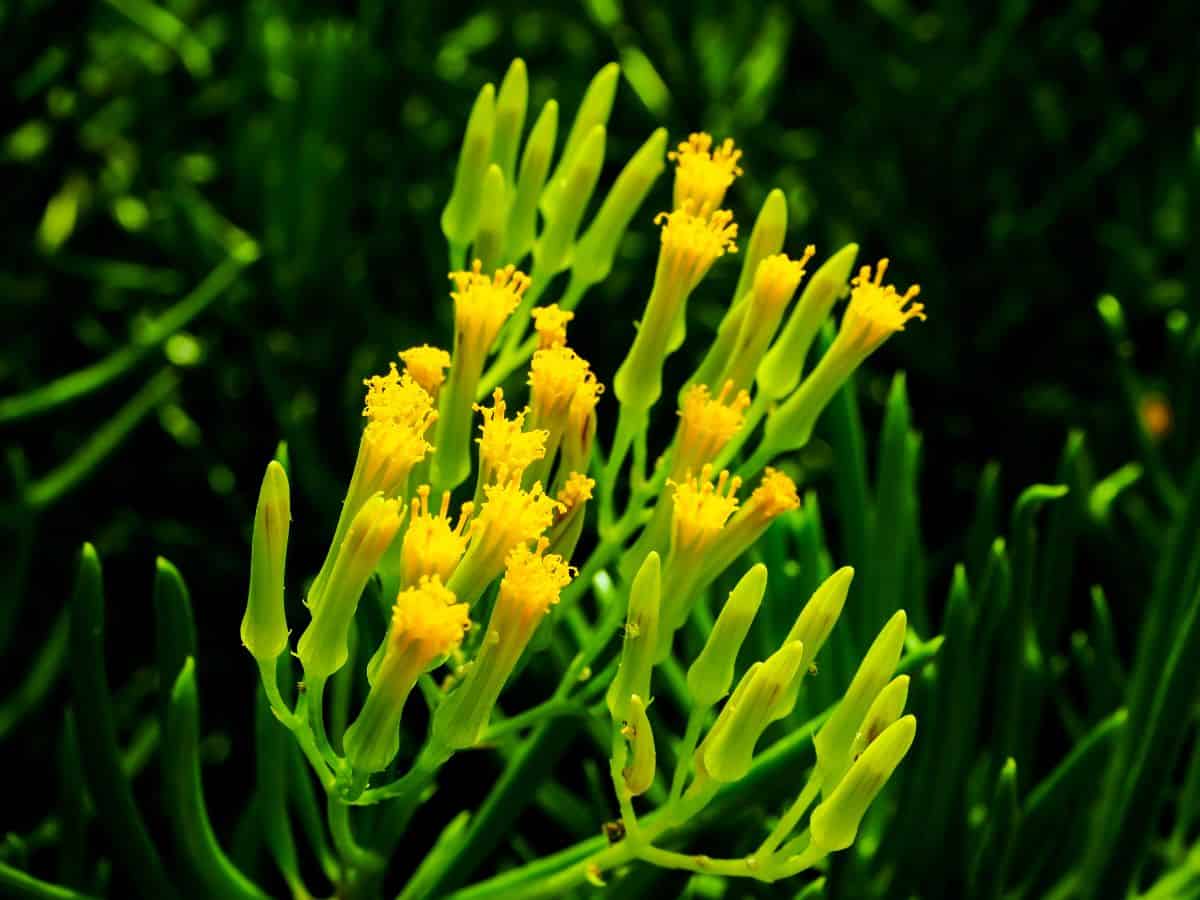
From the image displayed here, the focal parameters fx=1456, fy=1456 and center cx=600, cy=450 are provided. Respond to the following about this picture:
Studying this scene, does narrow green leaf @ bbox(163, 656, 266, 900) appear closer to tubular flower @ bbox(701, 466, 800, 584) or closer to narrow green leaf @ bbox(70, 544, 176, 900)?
narrow green leaf @ bbox(70, 544, 176, 900)

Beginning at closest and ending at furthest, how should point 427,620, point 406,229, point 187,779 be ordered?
point 427,620 → point 187,779 → point 406,229

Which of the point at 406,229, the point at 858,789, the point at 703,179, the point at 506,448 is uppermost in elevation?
the point at 406,229

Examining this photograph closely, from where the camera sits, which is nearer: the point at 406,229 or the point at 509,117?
the point at 509,117

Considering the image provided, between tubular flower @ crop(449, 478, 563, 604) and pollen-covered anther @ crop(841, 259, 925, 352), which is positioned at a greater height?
pollen-covered anther @ crop(841, 259, 925, 352)

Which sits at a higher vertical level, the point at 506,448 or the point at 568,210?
the point at 568,210

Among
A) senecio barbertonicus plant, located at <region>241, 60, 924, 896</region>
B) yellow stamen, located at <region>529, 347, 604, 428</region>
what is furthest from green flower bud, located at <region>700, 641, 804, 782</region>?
yellow stamen, located at <region>529, 347, 604, 428</region>

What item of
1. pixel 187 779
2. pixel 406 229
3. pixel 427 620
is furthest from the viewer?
pixel 406 229

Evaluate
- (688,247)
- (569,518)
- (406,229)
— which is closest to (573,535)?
(569,518)

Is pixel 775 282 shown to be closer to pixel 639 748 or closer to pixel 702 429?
pixel 702 429

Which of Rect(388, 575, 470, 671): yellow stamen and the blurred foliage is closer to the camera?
Rect(388, 575, 470, 671): yellow stamen
